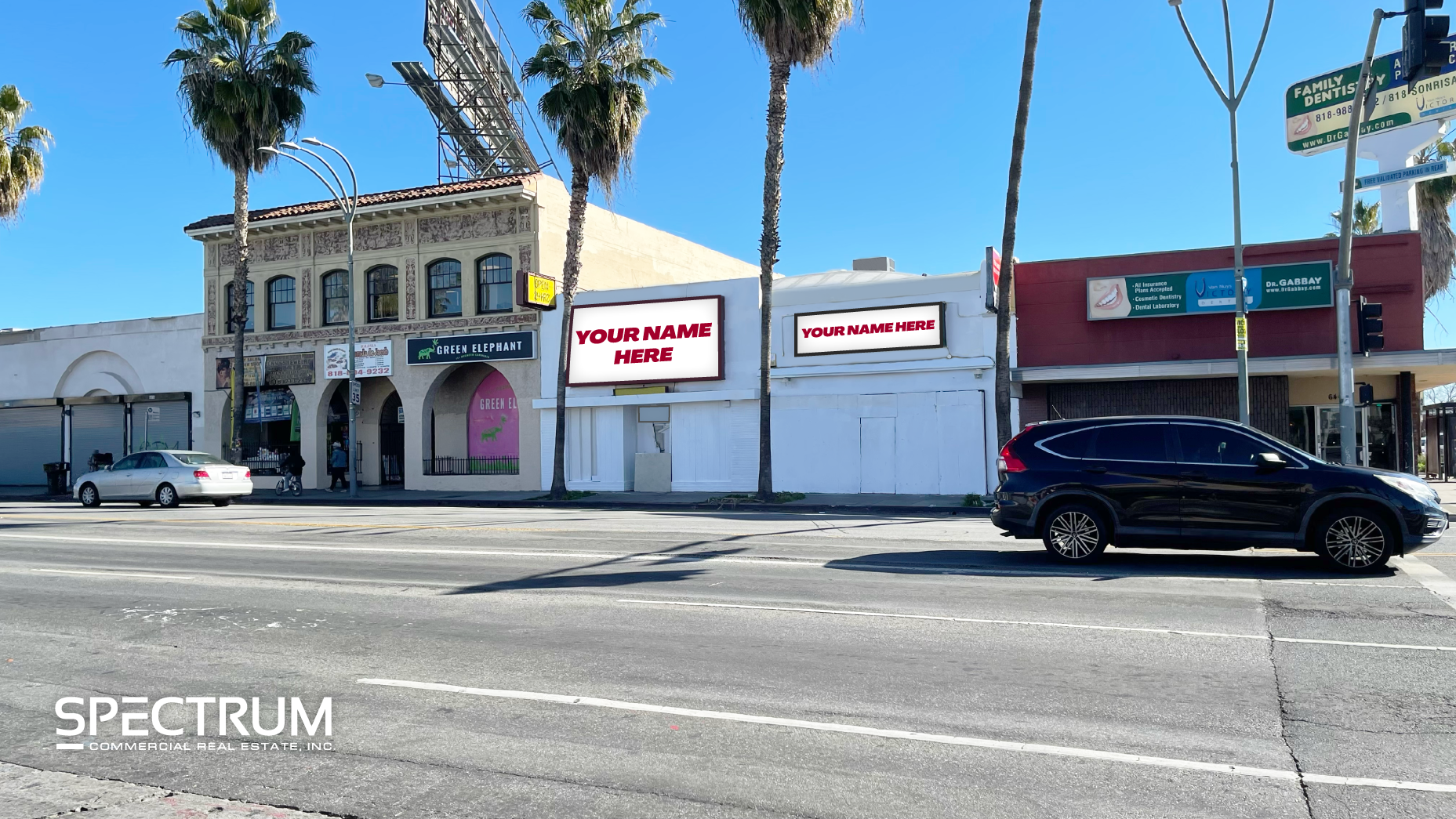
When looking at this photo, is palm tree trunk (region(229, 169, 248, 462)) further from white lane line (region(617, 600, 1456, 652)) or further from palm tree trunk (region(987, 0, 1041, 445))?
white lane line (region(617, 600, 1456, 652))

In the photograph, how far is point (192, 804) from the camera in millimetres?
4617

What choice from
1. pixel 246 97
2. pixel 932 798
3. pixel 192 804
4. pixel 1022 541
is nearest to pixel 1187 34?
pixel 1022 541

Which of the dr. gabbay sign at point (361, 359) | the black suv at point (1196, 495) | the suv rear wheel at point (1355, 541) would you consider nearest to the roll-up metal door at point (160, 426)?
the dr. gabbay sign at point (361, 359)

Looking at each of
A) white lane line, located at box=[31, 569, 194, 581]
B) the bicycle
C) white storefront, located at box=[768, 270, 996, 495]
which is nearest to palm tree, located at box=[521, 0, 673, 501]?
white storefront, located at box=[768, 270, 996, 495]

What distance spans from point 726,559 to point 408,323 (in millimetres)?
21789

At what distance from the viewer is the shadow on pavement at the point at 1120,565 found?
1070 centimetres

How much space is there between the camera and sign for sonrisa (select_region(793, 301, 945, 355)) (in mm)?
25125

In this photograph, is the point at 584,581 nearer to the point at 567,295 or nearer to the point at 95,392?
the point at 567,295

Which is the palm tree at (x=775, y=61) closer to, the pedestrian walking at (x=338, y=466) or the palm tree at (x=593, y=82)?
the palm tree at (x=593, y=82)

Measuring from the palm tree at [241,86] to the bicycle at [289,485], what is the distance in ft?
5.68

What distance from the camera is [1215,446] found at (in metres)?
11.3

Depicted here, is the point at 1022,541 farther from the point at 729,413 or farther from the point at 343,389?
the point at 343,389

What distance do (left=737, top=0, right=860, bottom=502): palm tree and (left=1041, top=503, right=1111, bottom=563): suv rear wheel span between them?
12.8 metres

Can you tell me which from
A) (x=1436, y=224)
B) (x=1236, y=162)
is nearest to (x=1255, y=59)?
(x=1236, y=162)
